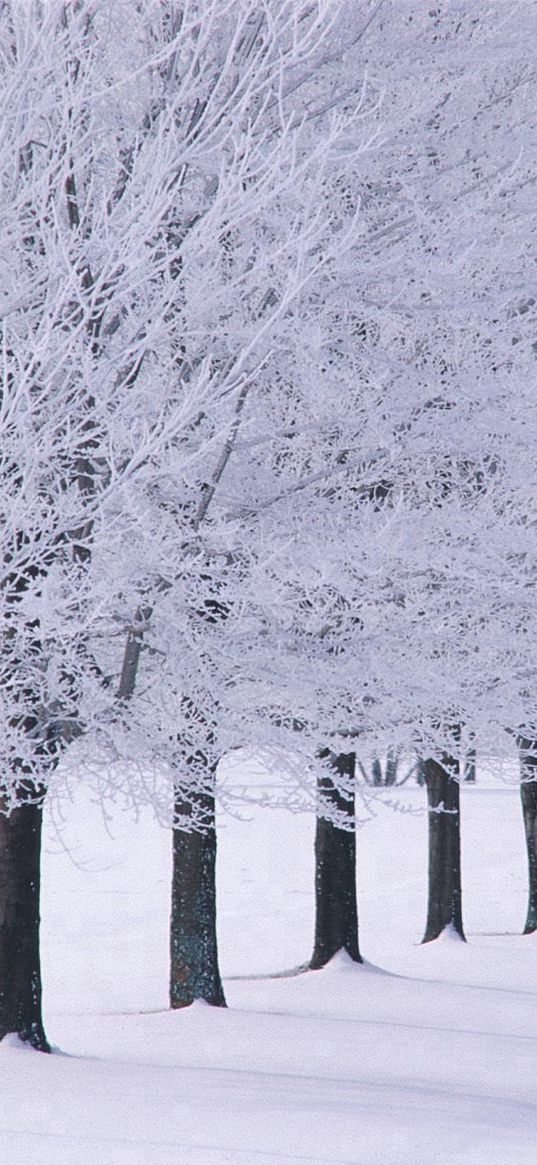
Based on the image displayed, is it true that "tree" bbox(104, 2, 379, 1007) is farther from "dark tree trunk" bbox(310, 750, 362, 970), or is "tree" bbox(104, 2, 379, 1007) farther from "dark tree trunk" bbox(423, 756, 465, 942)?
"dark tree trunk" bbox(423, 756, 465, 942)

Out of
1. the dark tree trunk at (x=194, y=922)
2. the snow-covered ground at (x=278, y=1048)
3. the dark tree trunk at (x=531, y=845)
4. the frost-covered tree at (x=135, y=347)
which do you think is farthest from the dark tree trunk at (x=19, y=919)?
the dark tree trunk at (x=531, y=845)

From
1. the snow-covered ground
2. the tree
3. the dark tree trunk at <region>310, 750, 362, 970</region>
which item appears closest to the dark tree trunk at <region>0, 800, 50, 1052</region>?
the snow-covered ground

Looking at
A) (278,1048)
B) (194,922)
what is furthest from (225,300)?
(194,922)

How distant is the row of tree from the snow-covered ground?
1013mm

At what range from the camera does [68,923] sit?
2477 cm

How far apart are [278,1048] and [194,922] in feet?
7.97

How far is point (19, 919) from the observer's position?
10.4 metres

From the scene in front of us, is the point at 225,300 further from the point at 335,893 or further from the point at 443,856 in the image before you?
the point at 443,856

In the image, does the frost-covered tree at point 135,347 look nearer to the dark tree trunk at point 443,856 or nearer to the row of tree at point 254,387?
the row of tree at point 254,387

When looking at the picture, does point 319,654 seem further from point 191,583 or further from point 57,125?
point 57,125

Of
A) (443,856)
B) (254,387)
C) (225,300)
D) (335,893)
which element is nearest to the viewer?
(225,300)

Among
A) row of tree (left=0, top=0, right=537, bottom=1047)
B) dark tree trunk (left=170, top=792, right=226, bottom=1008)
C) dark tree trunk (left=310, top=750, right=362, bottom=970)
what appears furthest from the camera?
dark tree trunk (left=310, top=750, right=362, bottom=970)

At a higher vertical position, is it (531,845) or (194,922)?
(531,845)

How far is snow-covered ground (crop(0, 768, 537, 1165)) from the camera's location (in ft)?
25.7
